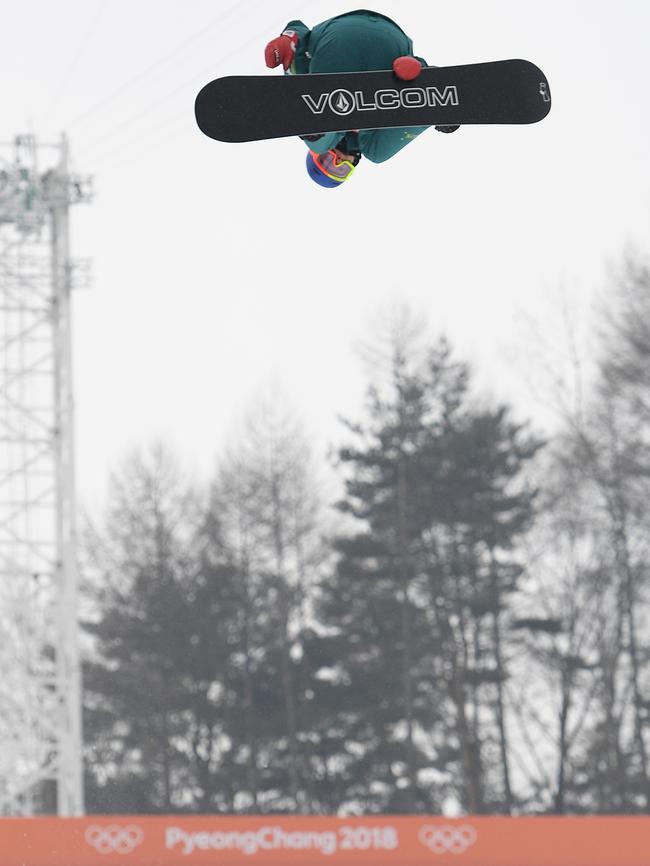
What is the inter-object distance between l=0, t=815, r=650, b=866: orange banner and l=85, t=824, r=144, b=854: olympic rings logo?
0.01 m

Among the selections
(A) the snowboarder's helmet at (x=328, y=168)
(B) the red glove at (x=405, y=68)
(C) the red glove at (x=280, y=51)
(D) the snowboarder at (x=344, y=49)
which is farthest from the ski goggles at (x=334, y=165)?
(B) the red glove at (x=405, y=68)

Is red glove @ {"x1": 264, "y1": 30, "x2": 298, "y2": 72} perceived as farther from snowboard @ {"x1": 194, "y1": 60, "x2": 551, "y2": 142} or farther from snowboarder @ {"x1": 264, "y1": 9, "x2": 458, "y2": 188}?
snowboard @ {"x1": 194, "y1": 60, "x2": 551, "y2": 142}

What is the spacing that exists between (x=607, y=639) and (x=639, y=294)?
517 cm

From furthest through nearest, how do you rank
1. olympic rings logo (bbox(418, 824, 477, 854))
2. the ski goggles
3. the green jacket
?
1. olympic rings logo (bbox(418, 824, 477, 854))
2. the ski goggles
3. the green jacket

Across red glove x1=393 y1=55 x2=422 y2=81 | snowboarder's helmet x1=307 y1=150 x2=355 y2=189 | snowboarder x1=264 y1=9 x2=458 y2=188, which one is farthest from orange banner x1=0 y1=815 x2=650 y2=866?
red glove x1=393 y1=55 x2=422 y2=81

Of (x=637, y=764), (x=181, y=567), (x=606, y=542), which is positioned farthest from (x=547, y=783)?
(x=181, y=567)

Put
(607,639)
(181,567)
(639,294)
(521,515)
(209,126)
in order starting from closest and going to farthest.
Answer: (209,126), (639,294), (607,639), (521,515), (181,567)

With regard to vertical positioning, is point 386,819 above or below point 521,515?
below

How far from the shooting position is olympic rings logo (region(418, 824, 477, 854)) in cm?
1093

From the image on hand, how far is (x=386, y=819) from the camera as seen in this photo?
11.1 m

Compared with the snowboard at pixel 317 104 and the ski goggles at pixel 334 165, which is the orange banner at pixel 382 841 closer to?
the ski goggles at pixel 334 165

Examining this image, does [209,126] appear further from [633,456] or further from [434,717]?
[434,717]

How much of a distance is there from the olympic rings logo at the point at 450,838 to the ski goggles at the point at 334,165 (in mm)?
6039

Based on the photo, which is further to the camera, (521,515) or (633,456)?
(521,515)
